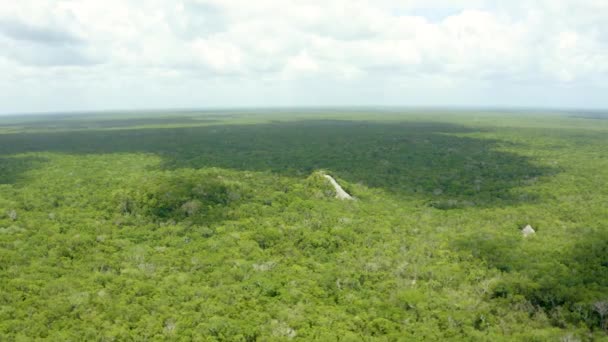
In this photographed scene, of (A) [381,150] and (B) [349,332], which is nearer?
(B) [349,332]

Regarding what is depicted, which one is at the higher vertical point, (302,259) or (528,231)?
(528,231)

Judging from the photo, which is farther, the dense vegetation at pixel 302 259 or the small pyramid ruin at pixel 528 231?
the small pyramid ruin at pixel 528 231

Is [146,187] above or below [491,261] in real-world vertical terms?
above

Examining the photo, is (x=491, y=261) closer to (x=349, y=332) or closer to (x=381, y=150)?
(x=349, y=332)

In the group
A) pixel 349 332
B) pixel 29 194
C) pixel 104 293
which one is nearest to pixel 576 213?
pixel 349 332

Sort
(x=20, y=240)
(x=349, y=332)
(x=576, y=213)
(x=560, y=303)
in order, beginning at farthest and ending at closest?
(x=576, y=213) < (x=20, y=240) < (x=560, y=303) < (x=349, y=332)

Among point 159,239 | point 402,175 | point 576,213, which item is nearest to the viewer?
point 159,239

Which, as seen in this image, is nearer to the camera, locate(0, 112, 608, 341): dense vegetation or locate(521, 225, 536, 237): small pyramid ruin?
locate(0, 112, 608, 341): dense vegetation

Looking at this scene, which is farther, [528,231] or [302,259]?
[528,231]
